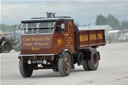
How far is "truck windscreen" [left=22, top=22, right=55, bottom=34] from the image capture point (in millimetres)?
16719

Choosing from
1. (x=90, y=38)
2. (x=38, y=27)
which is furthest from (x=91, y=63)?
(x=38, y=27)

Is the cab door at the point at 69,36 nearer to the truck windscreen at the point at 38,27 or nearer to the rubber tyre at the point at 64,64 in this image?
the rubber tyre at the point at 64,64

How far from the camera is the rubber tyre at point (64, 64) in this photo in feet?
53.5

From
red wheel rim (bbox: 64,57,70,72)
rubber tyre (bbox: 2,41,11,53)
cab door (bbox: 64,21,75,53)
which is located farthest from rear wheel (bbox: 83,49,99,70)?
rubber tyre (bbox: 2,41,11,53)

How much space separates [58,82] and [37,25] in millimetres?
3468

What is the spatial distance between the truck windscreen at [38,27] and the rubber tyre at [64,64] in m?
1.17

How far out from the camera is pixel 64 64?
16.5m

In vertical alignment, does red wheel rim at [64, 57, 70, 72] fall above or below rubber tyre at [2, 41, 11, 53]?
above

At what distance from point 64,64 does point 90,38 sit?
334 centimetres

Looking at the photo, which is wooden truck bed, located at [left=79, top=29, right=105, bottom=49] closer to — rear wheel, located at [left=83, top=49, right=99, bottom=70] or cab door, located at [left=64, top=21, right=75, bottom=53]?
rear wheel, located at [left=83, top=49, right=99, bottom=70]

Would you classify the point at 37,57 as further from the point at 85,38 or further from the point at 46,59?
the point at 85,38

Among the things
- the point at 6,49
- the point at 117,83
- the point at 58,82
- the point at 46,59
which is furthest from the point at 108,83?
the point at 6,49

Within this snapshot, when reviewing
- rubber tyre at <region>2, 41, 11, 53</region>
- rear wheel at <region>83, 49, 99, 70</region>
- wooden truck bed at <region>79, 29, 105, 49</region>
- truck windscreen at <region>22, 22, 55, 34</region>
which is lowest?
rubber tyre at <region>2, 41, 11, 53</region>

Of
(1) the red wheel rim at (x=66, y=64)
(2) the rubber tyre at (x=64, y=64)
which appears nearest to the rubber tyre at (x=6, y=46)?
(2) the rubber tyre at (x=64, y=64)
